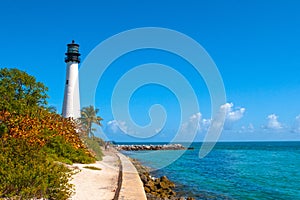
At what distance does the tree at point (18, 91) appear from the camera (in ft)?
66.3

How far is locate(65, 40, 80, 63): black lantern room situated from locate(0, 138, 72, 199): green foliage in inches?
1005

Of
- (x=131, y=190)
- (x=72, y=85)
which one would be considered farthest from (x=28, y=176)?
(x=72, y=85)

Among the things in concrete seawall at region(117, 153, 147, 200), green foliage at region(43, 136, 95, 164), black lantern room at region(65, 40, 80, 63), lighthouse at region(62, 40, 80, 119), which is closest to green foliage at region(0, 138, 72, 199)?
concrete seawall at region(117, 153, 147, 200)

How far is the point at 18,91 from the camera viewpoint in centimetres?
2164

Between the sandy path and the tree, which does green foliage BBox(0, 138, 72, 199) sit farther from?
the tree

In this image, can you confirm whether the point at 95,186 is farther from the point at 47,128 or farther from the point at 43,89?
the point at 43,89

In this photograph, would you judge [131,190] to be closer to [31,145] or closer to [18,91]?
[31,145]

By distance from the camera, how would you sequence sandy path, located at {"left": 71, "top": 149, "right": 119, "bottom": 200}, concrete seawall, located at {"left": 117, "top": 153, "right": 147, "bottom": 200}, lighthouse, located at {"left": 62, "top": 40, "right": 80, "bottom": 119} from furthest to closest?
lighthouse, located at {"left": 62, "top": 40, "right": 80, "bottom": 119}
concrete seawall, located at {"left": 117, "top": 153, "right": 147, "bottom": 200}
sandy path, located at {"left": 71, "top": 149, "right": 119, "bottom": 200}

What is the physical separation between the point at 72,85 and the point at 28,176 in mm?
26174

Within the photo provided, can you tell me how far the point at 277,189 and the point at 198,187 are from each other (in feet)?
17.9

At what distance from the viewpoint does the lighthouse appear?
32219 mm

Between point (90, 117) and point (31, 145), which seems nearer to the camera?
point (31, 145)

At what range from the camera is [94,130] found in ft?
Result: 131

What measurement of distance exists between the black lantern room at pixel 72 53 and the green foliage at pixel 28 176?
25523 mm
